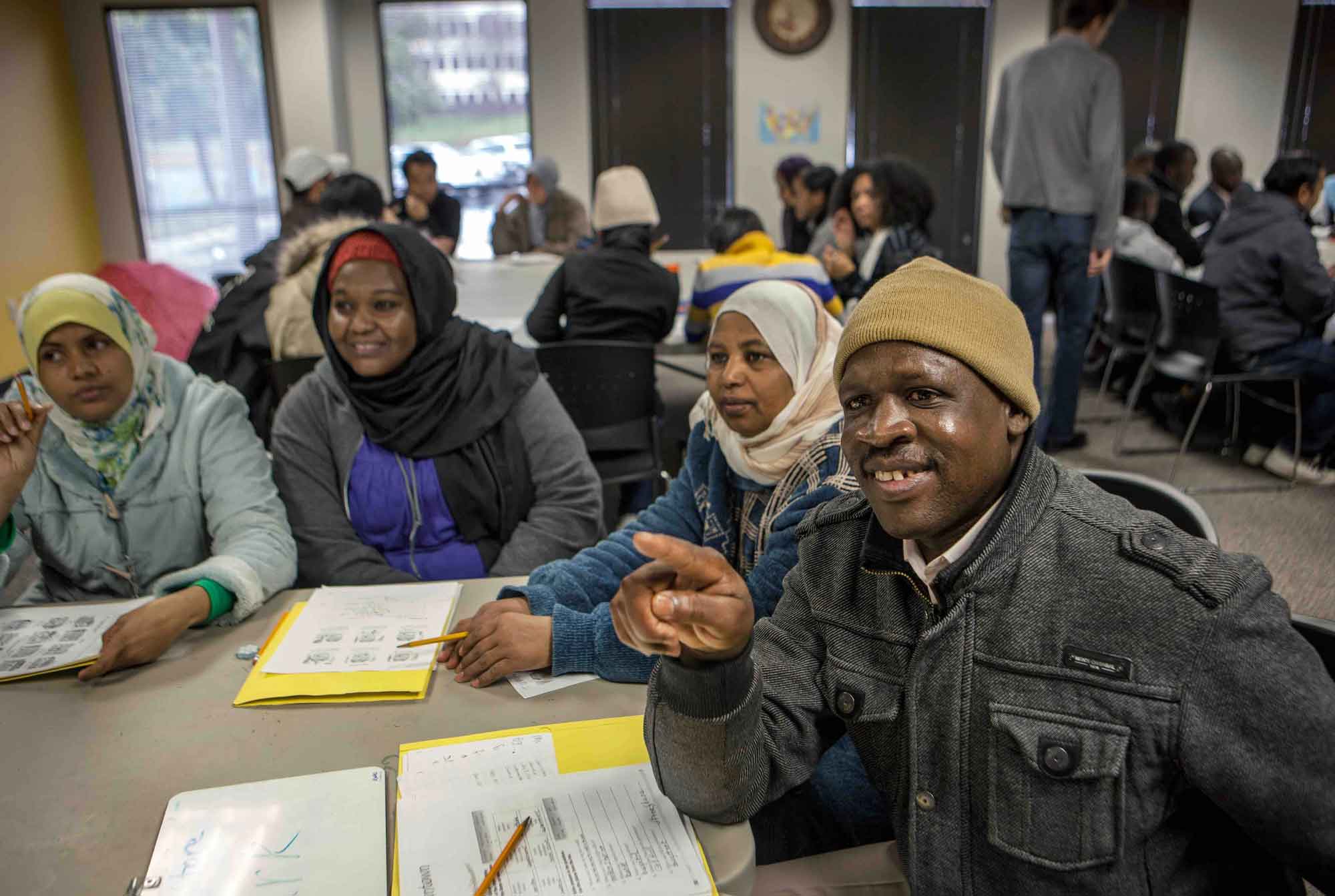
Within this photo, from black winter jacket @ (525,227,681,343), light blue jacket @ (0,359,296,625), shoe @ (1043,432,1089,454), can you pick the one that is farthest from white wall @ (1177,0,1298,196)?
light blue jacket @ (0,359,296,625)

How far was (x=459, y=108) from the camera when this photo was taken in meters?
8.05

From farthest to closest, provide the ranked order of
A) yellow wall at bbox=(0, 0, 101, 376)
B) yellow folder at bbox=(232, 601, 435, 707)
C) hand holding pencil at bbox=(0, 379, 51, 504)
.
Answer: yellow wall at bbox=(0, 0, 101, 376), hand holding pencil at bbox=(0, 379, 51, 504), yellow folder at bbox=(232, 601, 435, 707)

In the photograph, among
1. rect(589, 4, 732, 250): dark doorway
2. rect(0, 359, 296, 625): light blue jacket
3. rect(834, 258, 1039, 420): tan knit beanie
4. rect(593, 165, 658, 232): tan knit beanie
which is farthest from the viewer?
rect(589, 4, 732, 250): dark doorway

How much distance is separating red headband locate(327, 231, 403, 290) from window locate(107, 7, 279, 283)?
629 centimetres

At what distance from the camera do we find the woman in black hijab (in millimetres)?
1903

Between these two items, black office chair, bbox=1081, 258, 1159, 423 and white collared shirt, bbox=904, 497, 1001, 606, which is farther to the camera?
black office chair, bbox=1081, 258, 1159, 423

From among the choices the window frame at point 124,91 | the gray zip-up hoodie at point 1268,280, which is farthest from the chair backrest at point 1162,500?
the window frame at point 124,91

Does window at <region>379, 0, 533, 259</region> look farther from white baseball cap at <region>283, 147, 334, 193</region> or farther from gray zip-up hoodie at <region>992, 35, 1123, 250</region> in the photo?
gray zip-up hoodie at <region>992, 35, 1123, 250</region>

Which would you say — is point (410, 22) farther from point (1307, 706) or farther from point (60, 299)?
point (1307, 706)

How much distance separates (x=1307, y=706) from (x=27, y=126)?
27.8ft

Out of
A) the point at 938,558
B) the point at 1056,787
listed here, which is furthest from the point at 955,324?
the point at 1056,787

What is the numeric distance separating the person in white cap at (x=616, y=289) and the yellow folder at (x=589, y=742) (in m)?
2.49

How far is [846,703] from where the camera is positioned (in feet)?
3.49

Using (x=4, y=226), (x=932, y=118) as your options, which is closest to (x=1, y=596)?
(x=4, y=226)
